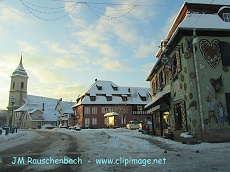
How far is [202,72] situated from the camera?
535 inches

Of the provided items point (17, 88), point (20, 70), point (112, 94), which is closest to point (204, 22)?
point (112, 94)

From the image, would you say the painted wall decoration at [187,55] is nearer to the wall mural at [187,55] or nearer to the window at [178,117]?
the wall mural at [187,55]

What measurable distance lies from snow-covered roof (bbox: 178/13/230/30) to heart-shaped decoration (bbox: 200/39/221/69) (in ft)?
3.40

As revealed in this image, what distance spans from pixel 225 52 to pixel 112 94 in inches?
1639

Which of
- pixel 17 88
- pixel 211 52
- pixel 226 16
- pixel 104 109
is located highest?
pixel 17 88

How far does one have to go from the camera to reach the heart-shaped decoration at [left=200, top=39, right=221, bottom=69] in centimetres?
1389

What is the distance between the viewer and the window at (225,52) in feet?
46.0

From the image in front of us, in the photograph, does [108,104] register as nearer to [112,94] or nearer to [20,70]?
[112,94]

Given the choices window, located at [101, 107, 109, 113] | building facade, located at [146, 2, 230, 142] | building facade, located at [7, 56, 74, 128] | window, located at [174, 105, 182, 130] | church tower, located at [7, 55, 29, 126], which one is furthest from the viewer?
church tower, located at [7, 55, 29, 126]

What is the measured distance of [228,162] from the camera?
683 cm

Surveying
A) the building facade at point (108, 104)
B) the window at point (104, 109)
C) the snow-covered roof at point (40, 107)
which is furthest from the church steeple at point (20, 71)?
the window at point (104, 109)

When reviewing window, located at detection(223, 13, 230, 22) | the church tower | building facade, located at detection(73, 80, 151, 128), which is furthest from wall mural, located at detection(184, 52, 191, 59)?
the church tower

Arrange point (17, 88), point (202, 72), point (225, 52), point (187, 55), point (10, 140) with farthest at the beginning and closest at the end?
point (17, 88)
point (10, 140)
point (225, 52)
point (187, 55)
point (202, 72)

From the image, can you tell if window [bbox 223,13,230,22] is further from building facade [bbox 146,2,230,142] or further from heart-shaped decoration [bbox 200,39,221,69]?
→ heart-shaped decoration [bbox 200,39,221,69]
